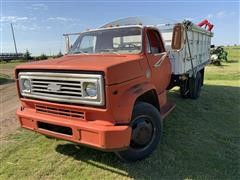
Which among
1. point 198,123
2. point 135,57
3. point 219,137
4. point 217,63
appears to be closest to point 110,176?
point 135,57

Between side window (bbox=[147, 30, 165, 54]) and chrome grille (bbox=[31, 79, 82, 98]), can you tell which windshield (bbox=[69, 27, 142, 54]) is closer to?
side window (bbox=[147, 30, 165, 54])

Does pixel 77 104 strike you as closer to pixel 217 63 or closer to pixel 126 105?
pixel 126 105

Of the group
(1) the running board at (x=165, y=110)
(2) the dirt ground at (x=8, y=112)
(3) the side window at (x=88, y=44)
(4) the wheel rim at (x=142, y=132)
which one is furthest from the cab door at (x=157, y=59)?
(2) the dirt ground at (x=8, y=112)

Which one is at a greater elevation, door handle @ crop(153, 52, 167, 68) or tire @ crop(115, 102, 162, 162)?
door handle @ crop(153, 52, 167, 68)

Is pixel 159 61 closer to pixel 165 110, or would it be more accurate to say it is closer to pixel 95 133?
pixel 165 110

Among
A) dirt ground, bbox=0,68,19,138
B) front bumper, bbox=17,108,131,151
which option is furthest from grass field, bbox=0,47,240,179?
front bumper, bbox=17,108,131,151

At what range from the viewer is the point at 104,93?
325 centimetres

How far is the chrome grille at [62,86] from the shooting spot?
3295 millimetres

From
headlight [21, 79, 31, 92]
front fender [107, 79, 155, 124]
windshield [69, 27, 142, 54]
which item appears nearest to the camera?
front fender [107, 79, 155, 124]

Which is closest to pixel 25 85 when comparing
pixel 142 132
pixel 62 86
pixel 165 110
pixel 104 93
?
pixel 62 86

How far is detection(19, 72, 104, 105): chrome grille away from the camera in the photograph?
3.29m

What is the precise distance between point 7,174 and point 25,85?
134 cm

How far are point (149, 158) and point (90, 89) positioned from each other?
1.61 metres

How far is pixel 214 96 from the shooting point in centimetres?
877
